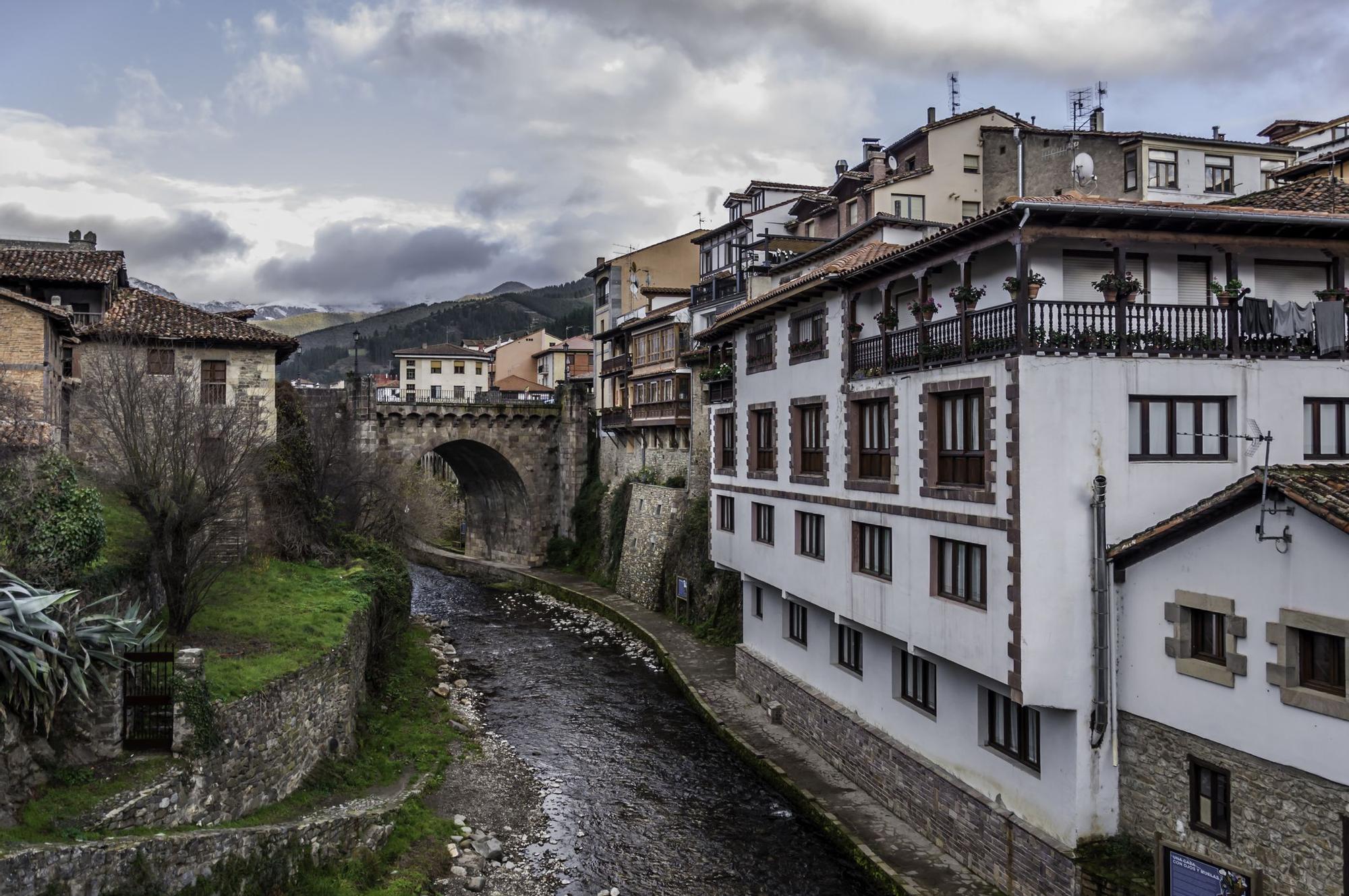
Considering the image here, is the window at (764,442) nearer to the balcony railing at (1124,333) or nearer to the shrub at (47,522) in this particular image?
the balcony railing at (1124,333)

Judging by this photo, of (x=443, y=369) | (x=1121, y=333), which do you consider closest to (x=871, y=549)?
(x=1121, y=333)

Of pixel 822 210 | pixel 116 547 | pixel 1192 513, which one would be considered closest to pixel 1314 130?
pixel 822 210

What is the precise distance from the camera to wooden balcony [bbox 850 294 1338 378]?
15008 millimetres

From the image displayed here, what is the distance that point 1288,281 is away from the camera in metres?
17.2

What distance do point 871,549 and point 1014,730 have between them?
5.05 meters

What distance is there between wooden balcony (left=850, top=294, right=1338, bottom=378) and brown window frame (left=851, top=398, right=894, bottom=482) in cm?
356

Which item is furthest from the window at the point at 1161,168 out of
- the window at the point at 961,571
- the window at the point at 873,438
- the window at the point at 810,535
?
the window at the point at 961,571

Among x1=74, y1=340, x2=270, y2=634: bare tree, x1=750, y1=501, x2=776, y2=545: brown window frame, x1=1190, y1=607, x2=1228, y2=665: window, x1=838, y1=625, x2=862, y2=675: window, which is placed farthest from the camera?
x1=750, y1=501, x2=776, y2=545: brown window frame

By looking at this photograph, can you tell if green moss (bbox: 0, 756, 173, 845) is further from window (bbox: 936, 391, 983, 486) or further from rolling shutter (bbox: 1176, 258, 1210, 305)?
rolling shutter (bbox: 1176, 258, 1210, 305)

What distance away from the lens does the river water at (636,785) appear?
60.2 feet

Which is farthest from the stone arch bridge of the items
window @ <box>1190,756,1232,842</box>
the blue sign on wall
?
the blue sign on wall

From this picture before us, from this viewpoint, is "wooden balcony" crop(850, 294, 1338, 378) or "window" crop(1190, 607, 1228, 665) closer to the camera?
"window" crop(1190, 607, 1228, 665)

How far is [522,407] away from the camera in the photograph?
60.8 m

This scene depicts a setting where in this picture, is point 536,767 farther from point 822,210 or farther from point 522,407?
point 522,407
